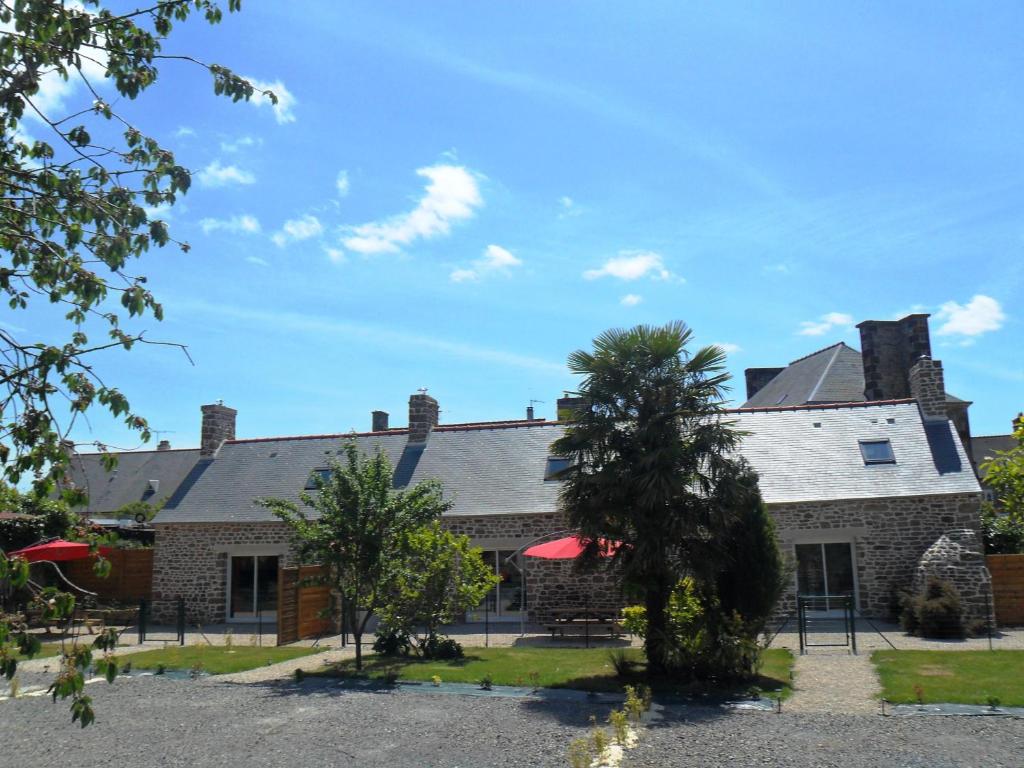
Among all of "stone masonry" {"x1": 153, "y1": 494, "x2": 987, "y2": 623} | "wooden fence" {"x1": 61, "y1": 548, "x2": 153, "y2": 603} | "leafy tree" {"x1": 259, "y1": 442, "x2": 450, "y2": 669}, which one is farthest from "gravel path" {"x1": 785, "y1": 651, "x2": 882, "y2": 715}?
"wooden fence" {"x1": 61, "y1": 548, "x2": 153, "y2": 603}

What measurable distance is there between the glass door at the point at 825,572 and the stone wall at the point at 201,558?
11.8m

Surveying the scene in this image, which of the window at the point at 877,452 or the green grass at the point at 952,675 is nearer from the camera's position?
the green grass at the point at 952,675

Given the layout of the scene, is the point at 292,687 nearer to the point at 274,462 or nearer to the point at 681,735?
the point at 681,735

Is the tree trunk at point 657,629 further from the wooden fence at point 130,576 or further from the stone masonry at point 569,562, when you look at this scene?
the wooden fence at point 130,576

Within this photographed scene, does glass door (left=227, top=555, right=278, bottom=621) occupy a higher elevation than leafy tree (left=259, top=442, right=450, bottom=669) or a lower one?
lower

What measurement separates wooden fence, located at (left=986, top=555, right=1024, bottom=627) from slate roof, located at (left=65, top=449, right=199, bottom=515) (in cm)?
2733

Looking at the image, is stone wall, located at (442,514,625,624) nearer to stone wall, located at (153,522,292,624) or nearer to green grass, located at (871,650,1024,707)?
stone wall, located at (153,522,292,624)

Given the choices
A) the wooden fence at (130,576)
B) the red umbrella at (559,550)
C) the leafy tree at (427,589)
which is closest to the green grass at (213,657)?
the leafy tree at (427,589)

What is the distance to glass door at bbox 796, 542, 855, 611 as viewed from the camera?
17.8m

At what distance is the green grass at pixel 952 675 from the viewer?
973 cm

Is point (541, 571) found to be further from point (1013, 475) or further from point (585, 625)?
point (1013, 475)

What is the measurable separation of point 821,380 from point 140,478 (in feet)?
86.6

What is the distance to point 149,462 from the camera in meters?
35.0

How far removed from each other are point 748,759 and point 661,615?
167 inches
